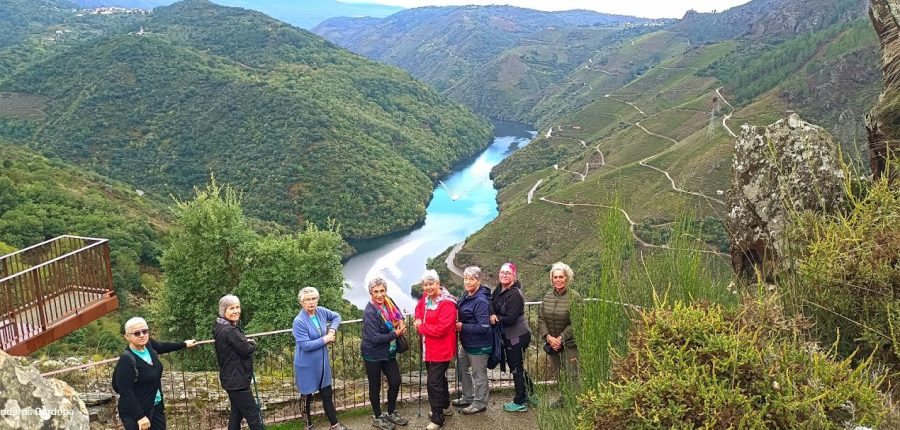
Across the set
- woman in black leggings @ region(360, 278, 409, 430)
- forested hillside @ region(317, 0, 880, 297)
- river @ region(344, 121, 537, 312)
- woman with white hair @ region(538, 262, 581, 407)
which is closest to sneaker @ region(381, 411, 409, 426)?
woman in black leggings @ region(360, 278, 409, 430)

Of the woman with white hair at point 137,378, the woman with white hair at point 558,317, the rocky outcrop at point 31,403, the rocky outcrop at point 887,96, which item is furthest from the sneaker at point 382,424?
the rocky outcrop at point 887,96

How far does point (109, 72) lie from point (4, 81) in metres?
19.9

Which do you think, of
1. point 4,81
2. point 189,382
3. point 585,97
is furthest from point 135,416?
point 585,97

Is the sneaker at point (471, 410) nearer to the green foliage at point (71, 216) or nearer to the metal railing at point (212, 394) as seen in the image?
the metal railing at point (212, 394)

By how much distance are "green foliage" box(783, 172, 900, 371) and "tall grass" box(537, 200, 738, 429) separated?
478 mm

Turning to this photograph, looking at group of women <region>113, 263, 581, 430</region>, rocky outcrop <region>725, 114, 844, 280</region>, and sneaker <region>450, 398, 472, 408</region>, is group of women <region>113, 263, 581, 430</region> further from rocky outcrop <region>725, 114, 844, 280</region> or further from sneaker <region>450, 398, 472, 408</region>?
rocky outcrop <region>725, 114, 844, 280</region>

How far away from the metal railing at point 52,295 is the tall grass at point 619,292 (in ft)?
21.5

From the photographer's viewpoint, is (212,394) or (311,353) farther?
(212,394)

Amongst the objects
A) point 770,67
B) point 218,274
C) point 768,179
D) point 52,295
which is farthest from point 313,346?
point 770,67

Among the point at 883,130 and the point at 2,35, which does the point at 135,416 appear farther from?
the point at 2,35

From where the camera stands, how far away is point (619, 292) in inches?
136

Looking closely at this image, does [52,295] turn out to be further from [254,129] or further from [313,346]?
[254,129]

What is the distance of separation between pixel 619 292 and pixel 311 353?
11.7 ft

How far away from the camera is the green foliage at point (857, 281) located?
10.7ft
